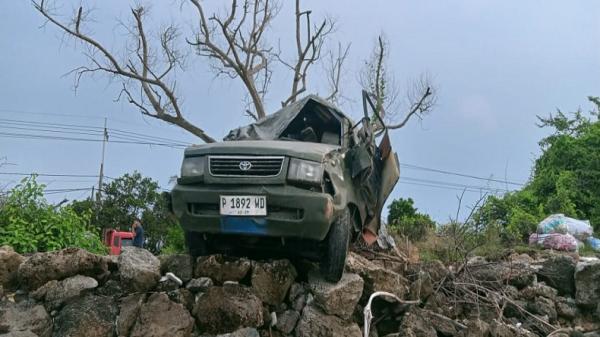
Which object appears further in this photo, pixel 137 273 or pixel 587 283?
pixel 587 283

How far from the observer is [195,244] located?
18.8 feet

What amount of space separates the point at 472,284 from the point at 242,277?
2.77 meters

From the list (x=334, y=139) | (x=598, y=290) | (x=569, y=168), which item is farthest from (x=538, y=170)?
(x=334, y=139)

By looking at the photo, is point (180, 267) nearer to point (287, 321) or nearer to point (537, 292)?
point (287, 321)

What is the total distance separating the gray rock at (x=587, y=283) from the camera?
22.8 ft

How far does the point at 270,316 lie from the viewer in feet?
18.0

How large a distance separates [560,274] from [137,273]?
4.99 m

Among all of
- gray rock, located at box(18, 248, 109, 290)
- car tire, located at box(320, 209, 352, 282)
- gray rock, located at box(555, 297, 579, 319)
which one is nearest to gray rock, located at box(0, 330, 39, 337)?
gray rock, located at box(18, 248, 109, 290)

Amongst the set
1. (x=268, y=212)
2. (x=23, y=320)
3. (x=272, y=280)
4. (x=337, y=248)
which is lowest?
(x=23, y=320)

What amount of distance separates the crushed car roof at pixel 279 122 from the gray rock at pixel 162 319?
2.01m

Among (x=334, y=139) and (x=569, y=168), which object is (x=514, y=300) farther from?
(x=569, y=168)

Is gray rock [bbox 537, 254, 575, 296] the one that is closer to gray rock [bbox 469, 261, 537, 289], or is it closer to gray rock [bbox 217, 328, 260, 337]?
gray rock [bbox 469, 261, 537, 289]

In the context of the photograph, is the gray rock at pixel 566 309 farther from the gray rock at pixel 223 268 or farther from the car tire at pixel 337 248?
the gray rock at pixel 223 268

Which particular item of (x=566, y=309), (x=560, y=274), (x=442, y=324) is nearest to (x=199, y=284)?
(x=442, y=324)
